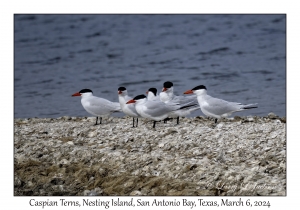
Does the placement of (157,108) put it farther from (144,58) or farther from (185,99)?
(144,58)

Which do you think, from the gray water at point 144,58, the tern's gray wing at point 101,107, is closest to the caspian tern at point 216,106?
→ the tern's gray wing at point 101,107

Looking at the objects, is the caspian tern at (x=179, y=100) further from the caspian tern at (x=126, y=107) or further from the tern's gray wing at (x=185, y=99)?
the caspian tern at (x=126, y=107)

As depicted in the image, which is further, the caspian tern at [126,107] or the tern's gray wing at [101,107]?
the tern's gray wing at [101,107]

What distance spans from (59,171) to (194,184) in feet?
6.34

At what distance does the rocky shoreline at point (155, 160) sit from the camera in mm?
7109

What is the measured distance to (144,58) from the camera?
17.5 meters

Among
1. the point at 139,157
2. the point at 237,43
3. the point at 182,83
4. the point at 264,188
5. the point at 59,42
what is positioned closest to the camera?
the point at 264,188

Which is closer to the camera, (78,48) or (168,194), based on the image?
(168,194)

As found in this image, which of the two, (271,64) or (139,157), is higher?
(271,64)

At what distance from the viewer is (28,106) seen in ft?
Answer: 43.8

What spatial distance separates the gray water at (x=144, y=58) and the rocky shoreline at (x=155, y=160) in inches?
121

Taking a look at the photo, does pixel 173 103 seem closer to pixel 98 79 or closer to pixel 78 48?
pixel 98 79

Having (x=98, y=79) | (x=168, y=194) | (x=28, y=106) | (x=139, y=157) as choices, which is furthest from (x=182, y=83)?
(x=168, y=194)

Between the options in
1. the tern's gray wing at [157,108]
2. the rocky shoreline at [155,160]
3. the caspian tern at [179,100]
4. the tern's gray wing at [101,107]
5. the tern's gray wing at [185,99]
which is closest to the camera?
the rocky shoreline at [155,160]
